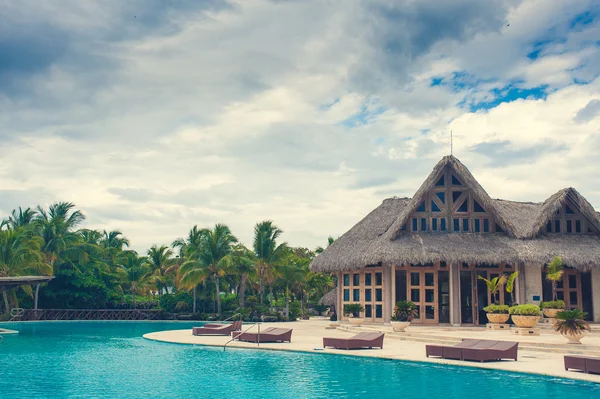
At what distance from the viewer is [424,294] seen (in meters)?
24.3

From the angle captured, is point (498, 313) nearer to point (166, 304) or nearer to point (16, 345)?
point (16, 345)

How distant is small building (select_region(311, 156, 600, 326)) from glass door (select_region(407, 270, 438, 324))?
0.13 ft

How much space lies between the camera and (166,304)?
126ft

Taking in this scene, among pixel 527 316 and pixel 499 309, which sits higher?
pixel 499 309

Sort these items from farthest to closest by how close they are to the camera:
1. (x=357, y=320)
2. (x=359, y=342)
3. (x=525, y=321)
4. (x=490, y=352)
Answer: (x=357, y=320) < (x=525, y=321) < (x=359, y=342) < (x=490, y=352)

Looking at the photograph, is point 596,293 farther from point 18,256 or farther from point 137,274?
point 137,274

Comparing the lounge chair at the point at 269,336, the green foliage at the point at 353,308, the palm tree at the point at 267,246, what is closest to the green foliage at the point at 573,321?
the lounge chair at the point at 269,336

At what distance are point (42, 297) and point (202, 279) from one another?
10.9 meters

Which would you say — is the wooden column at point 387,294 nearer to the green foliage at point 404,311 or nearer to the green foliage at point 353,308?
the green foliage at point 353,308

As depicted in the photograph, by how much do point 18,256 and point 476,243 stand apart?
79.7 feet

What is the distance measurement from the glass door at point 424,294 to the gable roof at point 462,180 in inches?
76.4

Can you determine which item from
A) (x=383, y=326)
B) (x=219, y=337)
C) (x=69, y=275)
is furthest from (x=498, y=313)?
(x=69, y=275)

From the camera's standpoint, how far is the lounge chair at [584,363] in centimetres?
1197

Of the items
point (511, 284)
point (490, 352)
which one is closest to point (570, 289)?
point (511, 284)
